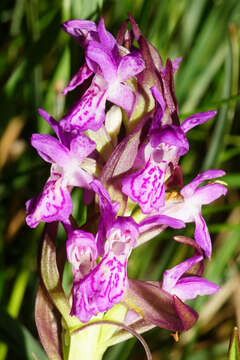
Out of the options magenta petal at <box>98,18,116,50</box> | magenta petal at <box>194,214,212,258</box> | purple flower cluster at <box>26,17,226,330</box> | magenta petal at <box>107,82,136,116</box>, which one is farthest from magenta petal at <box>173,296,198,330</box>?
magenta petal at <box>98,18,116,50</box>

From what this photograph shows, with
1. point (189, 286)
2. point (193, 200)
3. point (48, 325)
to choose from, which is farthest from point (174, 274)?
point (48, 325)

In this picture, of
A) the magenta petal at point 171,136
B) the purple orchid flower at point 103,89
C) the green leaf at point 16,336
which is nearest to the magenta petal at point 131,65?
the purple orchid flower at point 103,89

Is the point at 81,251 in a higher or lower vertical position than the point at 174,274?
higher

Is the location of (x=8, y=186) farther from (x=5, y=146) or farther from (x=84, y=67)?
(x=84, y=67)

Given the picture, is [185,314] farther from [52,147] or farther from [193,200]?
[52,147]

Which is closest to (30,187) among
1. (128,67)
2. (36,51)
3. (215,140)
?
(36,51)

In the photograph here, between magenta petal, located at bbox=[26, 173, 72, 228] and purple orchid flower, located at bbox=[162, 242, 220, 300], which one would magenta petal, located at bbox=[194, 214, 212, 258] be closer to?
purple orchid flower, located at bbox=[162, 242, 220, 300]
